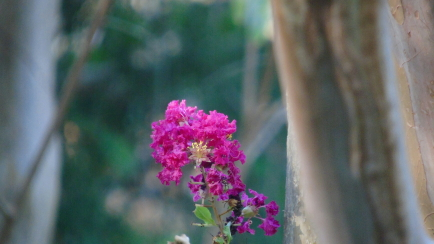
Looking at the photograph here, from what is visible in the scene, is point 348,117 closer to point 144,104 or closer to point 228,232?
point 228,232

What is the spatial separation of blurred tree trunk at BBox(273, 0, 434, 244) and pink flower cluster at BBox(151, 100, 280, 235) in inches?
9.3

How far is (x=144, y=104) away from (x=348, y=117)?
17.1 feet

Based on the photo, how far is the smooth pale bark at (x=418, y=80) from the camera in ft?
2.70

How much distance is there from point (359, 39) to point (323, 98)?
55 mm

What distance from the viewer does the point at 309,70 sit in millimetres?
397

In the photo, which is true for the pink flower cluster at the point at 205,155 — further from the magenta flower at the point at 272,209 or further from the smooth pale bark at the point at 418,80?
the smooth pale bark at the point at 418,80

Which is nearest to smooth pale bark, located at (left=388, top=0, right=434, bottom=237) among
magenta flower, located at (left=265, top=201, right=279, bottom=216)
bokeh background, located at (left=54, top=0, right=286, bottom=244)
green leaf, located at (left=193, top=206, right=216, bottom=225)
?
magenta flower, located at (left=265, top=201, right=279, bottom=216)

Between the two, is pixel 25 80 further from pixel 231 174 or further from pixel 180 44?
pixel 180 44

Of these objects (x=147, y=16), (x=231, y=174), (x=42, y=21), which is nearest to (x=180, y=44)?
(x=147, y=16)

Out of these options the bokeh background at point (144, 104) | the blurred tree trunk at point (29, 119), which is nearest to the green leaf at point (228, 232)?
the blurred tree trunk at point (29, 119)

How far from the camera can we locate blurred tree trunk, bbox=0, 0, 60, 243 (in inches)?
74.1

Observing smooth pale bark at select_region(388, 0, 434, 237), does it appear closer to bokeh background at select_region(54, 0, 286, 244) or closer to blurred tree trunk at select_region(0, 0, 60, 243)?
blurred tree trunk at select_region(0, 0, 60, 243)

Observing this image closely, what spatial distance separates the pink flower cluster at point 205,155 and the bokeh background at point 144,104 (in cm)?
348

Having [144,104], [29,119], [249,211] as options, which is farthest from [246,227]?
[144,104]
